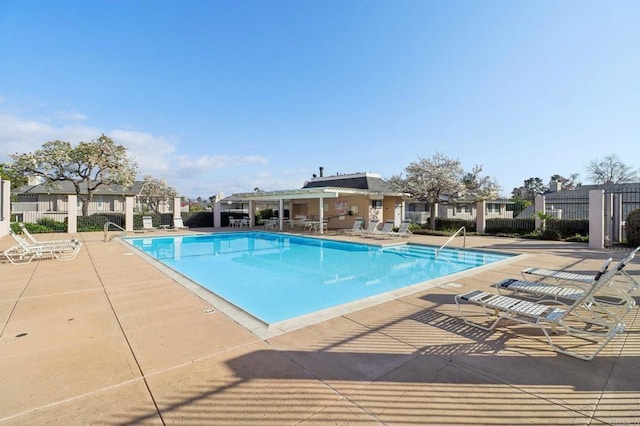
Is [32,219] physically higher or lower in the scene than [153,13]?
lower

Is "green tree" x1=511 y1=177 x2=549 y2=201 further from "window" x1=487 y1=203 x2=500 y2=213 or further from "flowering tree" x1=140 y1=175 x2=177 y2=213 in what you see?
"flowering tree" x1=140 y1=175 x2=177 y2=213

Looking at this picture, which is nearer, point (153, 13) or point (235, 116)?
point (153, 13)

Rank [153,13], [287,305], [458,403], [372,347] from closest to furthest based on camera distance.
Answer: [458,403] → [372,347] → [287,305] → [153,13]

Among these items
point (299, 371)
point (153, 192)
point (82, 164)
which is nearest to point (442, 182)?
point (299, 371)

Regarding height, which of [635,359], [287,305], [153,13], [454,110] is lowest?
[287,305]

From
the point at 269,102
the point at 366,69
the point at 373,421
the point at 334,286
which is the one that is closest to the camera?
the point at 373,421

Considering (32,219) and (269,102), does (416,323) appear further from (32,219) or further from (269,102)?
(32,219)

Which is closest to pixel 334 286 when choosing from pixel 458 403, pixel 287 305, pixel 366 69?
pixel 287 305

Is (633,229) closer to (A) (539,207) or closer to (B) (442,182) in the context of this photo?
(A) (539,207)

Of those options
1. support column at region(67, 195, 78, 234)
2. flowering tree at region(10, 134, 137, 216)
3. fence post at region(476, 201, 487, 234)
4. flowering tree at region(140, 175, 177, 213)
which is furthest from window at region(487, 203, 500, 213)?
flowering tree at region(140, 175, 177, 213)

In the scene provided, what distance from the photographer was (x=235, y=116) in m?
19.6

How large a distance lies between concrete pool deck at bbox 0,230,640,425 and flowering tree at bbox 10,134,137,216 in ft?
68.8

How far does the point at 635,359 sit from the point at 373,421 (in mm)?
2992

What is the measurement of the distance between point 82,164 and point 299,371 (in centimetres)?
2566
